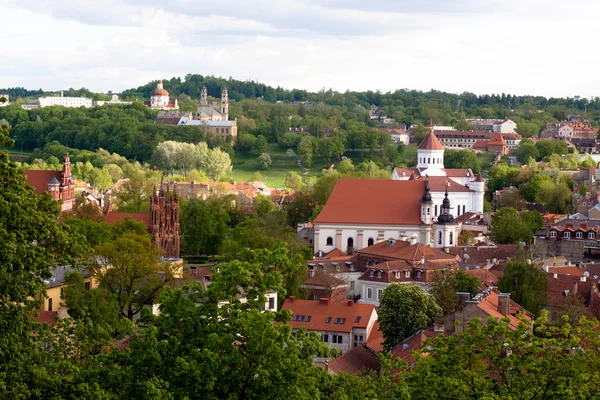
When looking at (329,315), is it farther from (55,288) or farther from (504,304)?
(55,288)

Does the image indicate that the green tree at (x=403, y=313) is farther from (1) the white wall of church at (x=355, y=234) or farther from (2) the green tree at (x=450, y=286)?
(1) the white wall of church at (x=355, y=234)

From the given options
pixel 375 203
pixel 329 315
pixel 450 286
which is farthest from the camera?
pixel 375 203

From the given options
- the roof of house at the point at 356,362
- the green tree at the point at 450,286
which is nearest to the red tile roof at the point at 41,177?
the green tree at the point at 450,286

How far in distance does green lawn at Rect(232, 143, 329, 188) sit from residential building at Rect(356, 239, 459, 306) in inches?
2944

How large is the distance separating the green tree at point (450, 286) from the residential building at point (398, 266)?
3349mm

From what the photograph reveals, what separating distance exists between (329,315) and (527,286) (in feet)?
27.9

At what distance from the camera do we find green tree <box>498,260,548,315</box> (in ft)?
157

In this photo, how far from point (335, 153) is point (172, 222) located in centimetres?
8668

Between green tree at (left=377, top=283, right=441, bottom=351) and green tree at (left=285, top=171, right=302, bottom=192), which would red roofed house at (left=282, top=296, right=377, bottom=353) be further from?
green tree at (left=285, top=171, right=302, bottom=192)

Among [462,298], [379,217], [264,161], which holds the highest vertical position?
[462,298]

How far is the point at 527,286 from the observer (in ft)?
158

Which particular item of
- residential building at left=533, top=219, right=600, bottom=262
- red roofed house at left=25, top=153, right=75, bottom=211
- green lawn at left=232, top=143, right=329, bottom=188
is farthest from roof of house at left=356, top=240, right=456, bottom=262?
green lawn at left=232, top=143, right=329, bottom=188

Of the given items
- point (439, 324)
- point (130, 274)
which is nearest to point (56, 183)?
point (130, 274)

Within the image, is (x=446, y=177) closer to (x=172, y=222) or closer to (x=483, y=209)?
(x=483, y=209)
